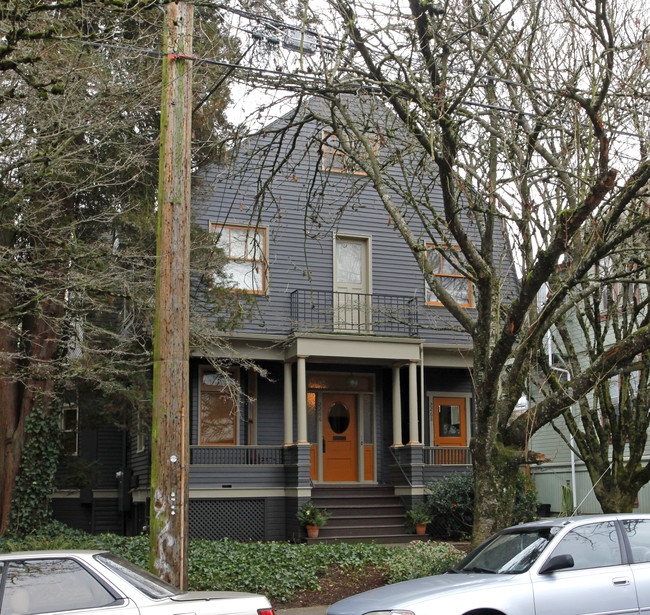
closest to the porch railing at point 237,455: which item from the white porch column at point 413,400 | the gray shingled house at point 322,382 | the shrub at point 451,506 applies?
the gray shingled house at point 322,382

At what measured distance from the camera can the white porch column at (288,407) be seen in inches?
730

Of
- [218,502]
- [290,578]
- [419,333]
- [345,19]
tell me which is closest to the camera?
[345,19]

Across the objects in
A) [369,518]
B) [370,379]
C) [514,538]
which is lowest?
[369,518]

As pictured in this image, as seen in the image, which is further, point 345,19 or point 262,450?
point 262,450

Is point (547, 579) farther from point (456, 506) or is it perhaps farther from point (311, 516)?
point (456, 506)

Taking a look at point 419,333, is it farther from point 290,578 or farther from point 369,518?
point 290,578

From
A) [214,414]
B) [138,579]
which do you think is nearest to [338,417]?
[214,414]

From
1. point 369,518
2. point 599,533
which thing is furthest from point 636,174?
point 369,518

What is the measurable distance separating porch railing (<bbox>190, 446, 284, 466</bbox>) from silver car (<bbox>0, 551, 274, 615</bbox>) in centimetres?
1179

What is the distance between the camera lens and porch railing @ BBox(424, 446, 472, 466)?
1950 cm

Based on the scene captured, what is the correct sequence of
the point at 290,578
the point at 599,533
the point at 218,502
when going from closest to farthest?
the point at 599,533, the point at 290,578, the point at 218,502

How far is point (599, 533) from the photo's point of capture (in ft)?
26.3

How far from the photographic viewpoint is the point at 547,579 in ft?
24.4

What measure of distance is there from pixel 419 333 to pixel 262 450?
491 centimetres
